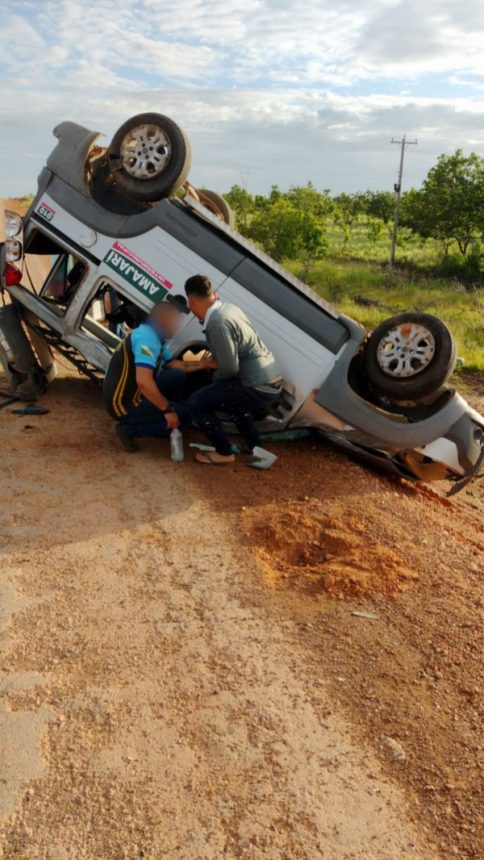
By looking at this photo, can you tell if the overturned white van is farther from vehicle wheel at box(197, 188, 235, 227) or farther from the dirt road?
vehicle wheel at box(197, 188, 235, 227)

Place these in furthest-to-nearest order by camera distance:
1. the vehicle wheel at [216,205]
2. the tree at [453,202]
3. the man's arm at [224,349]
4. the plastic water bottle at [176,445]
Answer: the tree at [453,202], the vehicle wheel at [216,205], the plastic water bottle at [176,445], the man's arm at [224,349]

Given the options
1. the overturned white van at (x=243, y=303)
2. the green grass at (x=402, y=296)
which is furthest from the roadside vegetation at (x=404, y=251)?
the overturned white van at (x=243, y=303)

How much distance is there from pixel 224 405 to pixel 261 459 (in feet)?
1.92

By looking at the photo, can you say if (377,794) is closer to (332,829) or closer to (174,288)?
(332,829)

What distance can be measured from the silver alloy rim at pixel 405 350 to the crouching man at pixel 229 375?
2.88 ft

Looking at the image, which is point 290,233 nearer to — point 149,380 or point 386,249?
point 386,249

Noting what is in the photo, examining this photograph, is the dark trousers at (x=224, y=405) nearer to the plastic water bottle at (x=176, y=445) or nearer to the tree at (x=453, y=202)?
the plastic water bottle at (x=176, y=445)

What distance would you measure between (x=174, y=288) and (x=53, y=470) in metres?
1.80

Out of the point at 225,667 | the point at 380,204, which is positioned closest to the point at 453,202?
the point at 380,204

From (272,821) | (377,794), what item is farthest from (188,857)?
(377,794)

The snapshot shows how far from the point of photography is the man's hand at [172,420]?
239 inches

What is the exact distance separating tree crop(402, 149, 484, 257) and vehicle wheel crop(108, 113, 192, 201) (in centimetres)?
2543

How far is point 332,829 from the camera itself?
292 cm

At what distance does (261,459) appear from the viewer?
6.20 meters
